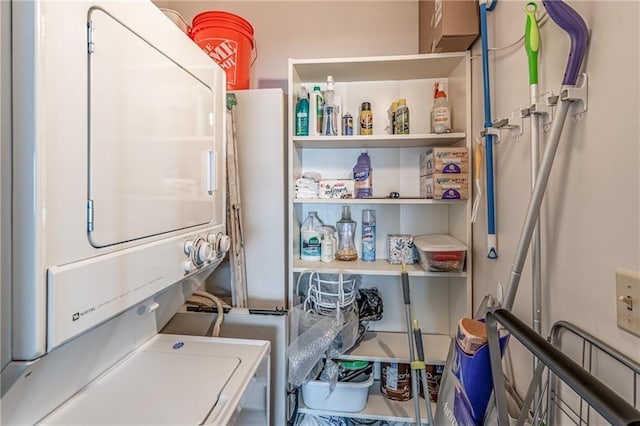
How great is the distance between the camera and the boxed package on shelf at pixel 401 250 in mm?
1647

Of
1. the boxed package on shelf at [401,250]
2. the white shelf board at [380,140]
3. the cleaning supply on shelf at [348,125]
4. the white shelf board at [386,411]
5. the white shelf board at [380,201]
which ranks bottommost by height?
the white shelf board at [386,411]

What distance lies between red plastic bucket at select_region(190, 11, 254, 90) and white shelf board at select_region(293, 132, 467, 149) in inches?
17.6

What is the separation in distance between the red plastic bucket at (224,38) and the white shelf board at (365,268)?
3.11 feet

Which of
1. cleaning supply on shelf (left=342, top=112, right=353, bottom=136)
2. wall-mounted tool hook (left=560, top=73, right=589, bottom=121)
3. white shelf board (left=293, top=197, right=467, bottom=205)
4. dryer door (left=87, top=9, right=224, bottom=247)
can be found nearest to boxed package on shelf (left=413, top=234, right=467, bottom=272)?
white shelf board (left=293, top=197, right=467, bottom=205)

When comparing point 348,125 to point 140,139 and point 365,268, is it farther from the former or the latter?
point 140,139

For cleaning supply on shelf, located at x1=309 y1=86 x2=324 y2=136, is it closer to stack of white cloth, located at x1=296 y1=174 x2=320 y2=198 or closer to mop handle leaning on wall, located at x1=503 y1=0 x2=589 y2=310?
stack of white cloth, located at x1=296 y1=174 x2=320 y2=198

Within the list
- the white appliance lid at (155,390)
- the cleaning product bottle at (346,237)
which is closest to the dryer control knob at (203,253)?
the white appliance lid at (155,390)

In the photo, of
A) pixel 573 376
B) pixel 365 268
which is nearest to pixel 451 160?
pixel 365 268

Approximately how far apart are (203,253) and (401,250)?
1.03 m

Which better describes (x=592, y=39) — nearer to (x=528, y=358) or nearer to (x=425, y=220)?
(x=528, y=358)

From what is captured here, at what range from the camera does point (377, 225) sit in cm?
183

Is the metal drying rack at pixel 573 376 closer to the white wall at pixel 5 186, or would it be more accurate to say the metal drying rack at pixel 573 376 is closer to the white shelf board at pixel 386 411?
the white shelf board at pixel 386 411

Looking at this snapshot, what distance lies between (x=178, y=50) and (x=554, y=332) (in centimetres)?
125

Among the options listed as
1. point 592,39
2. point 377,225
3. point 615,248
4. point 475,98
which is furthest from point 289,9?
point 615,248
